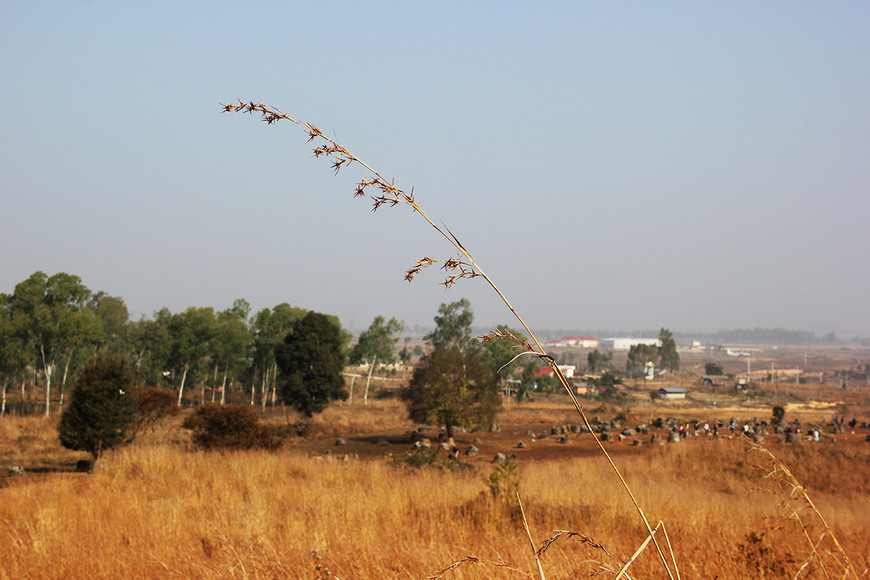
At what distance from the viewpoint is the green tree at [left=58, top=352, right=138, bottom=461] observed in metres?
18.3

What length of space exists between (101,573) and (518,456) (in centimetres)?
2107

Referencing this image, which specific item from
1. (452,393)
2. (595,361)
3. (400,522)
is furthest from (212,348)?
(595,361)

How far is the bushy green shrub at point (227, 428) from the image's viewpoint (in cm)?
2111

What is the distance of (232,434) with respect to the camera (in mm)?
21422

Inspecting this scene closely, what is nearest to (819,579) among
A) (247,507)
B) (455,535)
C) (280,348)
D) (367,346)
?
(455,535)

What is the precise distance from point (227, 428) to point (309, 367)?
17356mm

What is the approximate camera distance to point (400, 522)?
8.12m

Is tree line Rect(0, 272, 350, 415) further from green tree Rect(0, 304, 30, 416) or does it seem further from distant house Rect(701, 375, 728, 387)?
distant house Rect(701, 375, 728, 387)

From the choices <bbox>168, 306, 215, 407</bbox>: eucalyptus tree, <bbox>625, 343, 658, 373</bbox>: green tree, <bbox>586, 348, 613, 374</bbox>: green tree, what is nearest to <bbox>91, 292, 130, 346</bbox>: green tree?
<bbox>168, 306, 215, 407</bbox>: eucalyptus tree

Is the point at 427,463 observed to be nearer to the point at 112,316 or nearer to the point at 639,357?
the point at 112,316

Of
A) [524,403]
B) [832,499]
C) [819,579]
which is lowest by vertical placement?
[524,403]

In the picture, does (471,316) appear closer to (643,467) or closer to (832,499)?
(643,467)

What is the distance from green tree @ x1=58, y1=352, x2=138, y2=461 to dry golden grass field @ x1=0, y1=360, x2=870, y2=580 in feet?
5.41

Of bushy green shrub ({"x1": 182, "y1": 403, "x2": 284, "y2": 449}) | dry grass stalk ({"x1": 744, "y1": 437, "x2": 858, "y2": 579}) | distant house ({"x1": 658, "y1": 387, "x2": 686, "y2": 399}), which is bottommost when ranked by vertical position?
distant house ({"x1": 658, "y1": 387, "x2": 686, "y2": 399})
